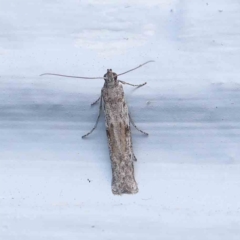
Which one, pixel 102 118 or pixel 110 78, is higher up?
pixel 110 78

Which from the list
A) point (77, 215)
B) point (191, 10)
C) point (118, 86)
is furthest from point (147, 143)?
point (191, 10)

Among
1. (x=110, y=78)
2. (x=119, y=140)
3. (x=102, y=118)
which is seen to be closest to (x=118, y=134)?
(x=119, y=140)

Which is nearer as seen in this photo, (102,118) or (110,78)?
(110,78)

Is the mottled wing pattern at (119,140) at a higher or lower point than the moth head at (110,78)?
lower

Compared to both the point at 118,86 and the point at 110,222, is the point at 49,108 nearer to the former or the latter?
the point at 118,86

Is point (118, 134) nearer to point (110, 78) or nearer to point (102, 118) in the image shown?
A: point (102, 118)
